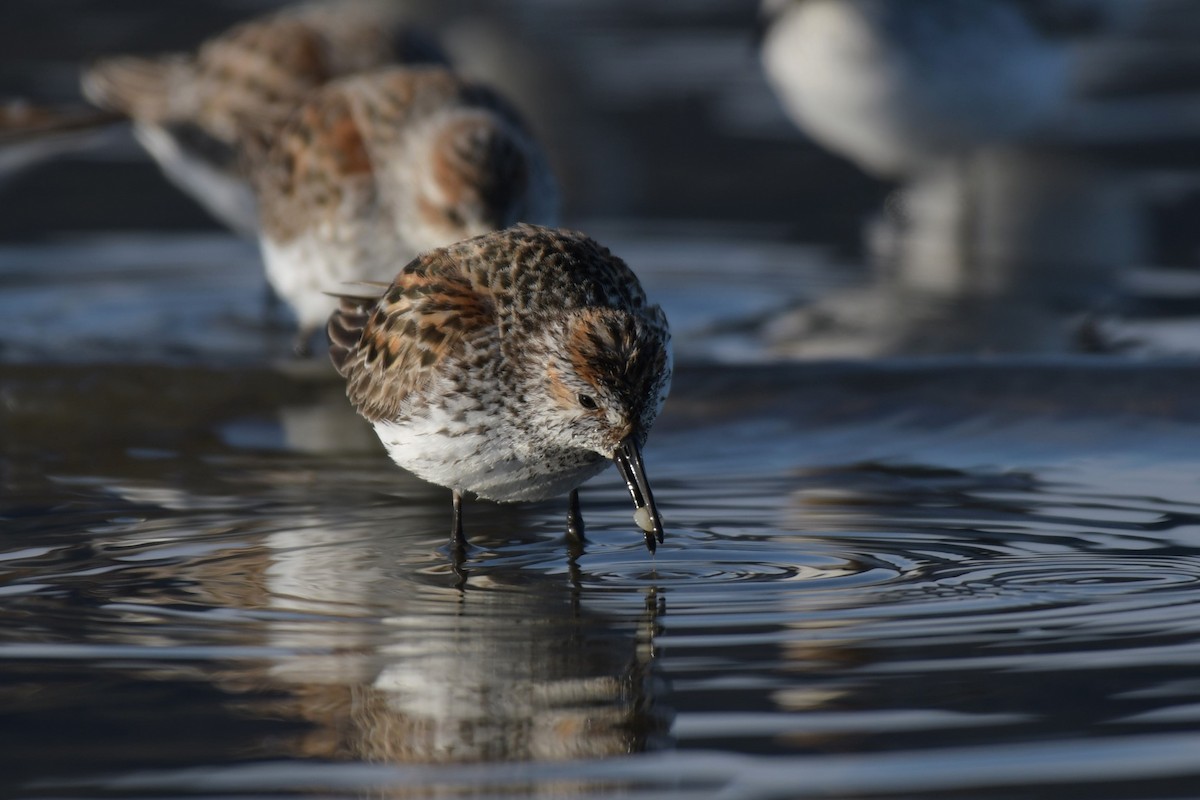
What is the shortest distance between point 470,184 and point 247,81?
315 cm

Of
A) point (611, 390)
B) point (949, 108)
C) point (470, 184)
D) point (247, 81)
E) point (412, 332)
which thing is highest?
point (247, 81)

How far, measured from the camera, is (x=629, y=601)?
588cm

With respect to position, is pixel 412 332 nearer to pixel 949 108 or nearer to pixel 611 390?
pixel 611 390

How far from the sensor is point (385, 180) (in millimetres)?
9305

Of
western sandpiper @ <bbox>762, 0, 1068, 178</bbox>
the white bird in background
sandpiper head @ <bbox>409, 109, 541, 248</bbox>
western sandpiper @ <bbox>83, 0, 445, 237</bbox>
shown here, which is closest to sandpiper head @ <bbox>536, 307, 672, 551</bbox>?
sandpiper head @ <bbox>409, 109, 541, 248</bbox>

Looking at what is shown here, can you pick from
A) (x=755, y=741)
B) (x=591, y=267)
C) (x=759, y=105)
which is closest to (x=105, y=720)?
(x=755, y=741)

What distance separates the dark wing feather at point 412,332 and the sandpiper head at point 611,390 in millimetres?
481

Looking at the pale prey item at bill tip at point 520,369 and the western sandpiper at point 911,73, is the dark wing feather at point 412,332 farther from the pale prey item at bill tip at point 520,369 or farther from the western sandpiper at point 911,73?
the western sandpiper at point 911,73

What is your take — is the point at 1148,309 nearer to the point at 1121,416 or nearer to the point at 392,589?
the point at 1121,416

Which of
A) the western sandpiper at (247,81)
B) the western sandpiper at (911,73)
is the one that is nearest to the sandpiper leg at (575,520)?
the western sandpiper at (247,81)

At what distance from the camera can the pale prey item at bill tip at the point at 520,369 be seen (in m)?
5.98

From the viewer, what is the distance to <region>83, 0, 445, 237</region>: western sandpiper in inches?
442

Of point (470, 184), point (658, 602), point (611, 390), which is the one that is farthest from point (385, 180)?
point (658, 602)

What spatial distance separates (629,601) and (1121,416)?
10.5 feet
